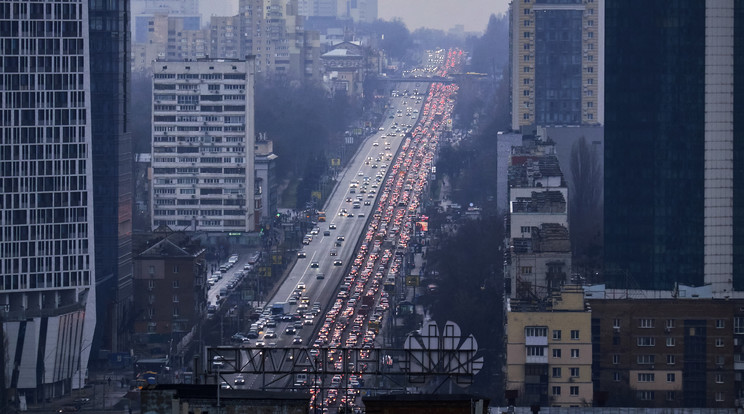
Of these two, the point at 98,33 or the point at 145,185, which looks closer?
the point at 98,33

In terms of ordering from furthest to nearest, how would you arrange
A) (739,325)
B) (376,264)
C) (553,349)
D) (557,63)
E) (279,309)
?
(557,63)
(376,264)
(279,309)
(739,325)
(553,349)

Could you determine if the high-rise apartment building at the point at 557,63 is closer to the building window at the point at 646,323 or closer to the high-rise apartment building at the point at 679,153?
the high-rise apartment building at the point at 679,153

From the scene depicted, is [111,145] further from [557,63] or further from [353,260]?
[557,63]

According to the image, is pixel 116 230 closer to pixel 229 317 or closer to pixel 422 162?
pixel 229 317

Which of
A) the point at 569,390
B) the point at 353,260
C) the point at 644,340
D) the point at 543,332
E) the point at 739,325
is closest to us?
the point at 569,390

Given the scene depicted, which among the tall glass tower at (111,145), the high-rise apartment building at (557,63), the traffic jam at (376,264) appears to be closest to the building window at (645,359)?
the traffic jam at (376,264)

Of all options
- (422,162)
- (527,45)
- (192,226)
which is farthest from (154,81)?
(422,162)

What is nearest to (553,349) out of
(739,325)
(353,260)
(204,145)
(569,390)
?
(569,390)
